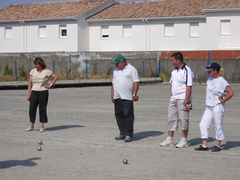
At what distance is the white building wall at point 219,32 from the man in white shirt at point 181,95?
2934 cm

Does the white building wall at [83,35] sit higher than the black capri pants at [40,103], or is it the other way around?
the white building wall at [83,35]

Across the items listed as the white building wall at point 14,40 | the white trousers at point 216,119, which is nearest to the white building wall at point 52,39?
the white building wall at point 14,40

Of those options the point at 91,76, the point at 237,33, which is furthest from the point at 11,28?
the point at 237,33

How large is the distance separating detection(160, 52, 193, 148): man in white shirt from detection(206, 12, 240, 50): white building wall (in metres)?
29.3

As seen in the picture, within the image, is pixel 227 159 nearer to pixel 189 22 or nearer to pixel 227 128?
pixel 227 128

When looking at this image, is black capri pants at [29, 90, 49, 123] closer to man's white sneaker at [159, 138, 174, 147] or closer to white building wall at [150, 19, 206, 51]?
man's white sneaker at [159, 138, 174, 147]

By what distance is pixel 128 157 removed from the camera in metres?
9.30

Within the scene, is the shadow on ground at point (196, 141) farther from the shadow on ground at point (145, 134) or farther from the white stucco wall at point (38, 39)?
the white stucco wall at point (38, 39)

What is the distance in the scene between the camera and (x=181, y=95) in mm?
10023

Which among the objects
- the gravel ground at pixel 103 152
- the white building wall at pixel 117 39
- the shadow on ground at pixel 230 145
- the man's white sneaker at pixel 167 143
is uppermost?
the white building wall at pixel 117 39

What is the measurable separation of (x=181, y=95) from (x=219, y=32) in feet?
97.4

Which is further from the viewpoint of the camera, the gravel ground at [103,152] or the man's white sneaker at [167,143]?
the man's white sneaker at [167,143]

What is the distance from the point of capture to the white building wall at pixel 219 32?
3828 centimetres

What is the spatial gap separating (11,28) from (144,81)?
20.9 m
